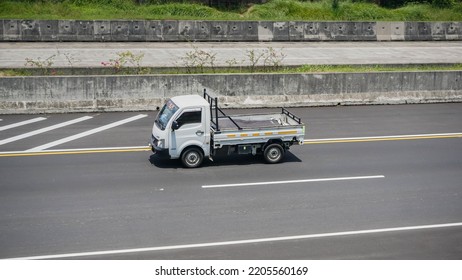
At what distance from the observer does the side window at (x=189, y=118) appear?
16.2m

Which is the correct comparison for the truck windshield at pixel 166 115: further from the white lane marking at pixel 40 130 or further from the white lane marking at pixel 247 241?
the white lane marking at pixel 247 241

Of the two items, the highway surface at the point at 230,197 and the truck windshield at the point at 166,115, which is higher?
the truck windshield at the point at 166,115

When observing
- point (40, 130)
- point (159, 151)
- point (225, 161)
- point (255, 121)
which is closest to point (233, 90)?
point (255, 121)

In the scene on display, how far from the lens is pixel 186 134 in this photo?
1617cm

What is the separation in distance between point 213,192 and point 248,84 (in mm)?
9453

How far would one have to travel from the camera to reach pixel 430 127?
21.1 meters

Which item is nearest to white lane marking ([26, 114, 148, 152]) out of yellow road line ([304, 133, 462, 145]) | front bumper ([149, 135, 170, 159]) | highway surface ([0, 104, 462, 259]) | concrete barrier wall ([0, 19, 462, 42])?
highway surface ([0, 104, 462, 259])

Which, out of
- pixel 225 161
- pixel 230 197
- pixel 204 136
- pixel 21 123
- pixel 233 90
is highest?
pixel 233 90

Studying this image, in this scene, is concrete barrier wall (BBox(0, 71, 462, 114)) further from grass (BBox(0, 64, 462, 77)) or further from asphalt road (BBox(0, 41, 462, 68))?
asphalt road (BBox(0, 41, 462, 68))

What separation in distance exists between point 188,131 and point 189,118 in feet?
1.17

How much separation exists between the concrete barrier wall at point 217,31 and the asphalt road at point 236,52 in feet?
1.49

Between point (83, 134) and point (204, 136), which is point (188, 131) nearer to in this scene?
point (204, 136)

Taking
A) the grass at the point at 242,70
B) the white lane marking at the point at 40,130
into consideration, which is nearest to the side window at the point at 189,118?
the white lane marking at the point at 40,130

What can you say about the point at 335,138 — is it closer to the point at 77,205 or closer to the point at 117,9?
the point at 77,205
